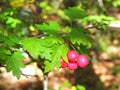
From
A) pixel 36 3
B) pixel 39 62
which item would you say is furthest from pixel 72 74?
pixel 39 62

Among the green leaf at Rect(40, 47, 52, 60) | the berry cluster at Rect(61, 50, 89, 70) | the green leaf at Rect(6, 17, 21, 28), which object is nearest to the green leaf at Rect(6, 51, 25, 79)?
the green leaf at Rect(40, 47, 52, 60)

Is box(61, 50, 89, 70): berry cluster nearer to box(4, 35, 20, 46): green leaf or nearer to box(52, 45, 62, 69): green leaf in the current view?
box(52, 45, 62, 69): green leaf

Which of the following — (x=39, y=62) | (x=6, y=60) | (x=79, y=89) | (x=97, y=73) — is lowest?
(x=97, y=73)

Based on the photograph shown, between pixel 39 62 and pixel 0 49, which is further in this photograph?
pixel 39 62

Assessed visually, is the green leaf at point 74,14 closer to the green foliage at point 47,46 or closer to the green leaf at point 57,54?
the green foliage at point 47,46

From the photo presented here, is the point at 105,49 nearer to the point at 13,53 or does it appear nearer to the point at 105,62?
the point at 105,62

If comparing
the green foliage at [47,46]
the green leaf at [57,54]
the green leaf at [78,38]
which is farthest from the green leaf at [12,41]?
the green leaf at [78,38]

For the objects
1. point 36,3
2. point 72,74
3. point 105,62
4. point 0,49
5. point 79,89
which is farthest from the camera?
point 105,62

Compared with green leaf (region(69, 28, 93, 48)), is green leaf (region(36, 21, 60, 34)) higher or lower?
higher

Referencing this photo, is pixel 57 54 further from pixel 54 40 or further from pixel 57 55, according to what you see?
pixel 54 40
